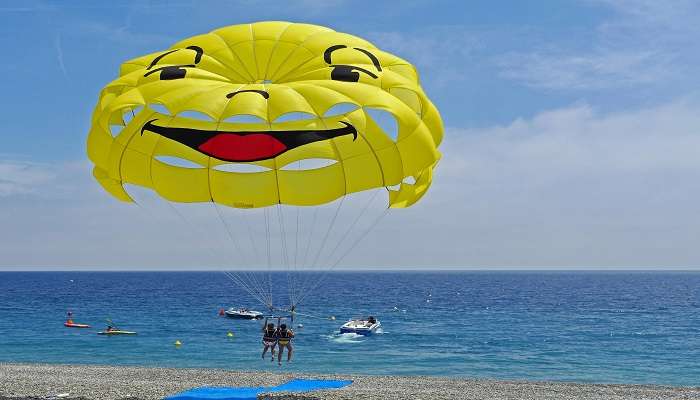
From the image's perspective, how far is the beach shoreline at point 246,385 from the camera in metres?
20.8

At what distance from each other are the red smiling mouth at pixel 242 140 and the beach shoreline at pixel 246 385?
8.48 meters

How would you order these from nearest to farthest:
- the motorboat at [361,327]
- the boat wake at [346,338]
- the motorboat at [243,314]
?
the boat wake at [346,338]
the motorboat at [361,327]
the motorboat at [243,314]

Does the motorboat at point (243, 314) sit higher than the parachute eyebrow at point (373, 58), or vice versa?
the parachute eyebrow at point (373, 58)

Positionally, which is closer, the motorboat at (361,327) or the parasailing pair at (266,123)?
the parasailing pair at (266,123)

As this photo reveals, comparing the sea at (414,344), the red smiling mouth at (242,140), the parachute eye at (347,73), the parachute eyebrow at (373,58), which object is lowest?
the sea at (414,344)

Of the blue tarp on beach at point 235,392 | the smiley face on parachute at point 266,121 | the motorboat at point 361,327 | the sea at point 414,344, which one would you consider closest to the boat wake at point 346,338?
the sea at point 414,344

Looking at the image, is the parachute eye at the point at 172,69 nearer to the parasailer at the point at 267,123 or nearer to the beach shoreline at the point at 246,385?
the parasailer at the point at 267,123

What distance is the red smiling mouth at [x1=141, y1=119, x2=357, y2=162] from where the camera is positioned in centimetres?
1320

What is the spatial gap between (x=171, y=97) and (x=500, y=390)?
16985mm

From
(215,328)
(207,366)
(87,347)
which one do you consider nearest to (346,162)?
(207,366)

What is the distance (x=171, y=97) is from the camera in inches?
484

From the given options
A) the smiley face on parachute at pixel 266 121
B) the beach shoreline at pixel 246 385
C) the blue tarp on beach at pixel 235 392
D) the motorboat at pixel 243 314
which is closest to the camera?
the smiley face on parachute at pixel 266 121

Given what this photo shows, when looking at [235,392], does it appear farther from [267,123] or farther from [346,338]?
[346,338]

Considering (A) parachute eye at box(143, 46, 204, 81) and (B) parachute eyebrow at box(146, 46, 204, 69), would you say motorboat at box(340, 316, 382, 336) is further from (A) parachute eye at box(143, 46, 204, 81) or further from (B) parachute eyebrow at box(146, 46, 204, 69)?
(A) parachute eye at box(143, 46, 204, 81)
